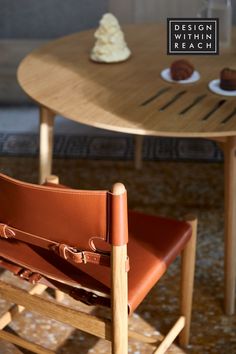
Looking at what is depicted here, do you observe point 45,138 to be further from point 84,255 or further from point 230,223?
point 84,255

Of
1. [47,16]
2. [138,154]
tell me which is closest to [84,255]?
[138,154]

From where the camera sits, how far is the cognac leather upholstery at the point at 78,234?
132 centimetres

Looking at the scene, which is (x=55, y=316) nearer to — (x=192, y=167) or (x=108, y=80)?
(x=108, y=80)

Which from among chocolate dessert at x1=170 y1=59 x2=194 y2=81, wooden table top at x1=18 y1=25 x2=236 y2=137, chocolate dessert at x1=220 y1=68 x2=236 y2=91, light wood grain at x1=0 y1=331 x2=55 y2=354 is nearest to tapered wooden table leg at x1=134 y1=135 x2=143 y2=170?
wooden table top at x1=18 y1=25 x2=236 y2=137

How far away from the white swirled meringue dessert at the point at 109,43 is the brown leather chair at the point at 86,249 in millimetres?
702

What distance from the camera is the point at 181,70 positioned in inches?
81.4

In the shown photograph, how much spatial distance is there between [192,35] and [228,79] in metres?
0.21

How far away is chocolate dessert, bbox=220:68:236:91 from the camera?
6.45 feet

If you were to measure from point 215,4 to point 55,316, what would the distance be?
4.20 feet

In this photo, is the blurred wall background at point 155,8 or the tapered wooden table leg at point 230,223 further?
the blurred wall background at point 155,8

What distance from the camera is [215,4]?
2287 mm

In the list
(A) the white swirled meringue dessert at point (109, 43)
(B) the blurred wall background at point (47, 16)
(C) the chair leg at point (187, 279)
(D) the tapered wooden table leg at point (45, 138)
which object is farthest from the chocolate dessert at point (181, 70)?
(B) the blurred wall background at point (47, 16)

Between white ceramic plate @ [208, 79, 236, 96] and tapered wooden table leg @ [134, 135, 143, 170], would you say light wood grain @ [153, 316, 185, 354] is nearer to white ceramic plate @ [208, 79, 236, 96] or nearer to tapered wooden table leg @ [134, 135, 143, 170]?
white ceramic plate @ [208, 79, 236, 96]

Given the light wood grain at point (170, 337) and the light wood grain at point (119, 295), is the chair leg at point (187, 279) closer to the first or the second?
the light wood grain at point (170, 337)
